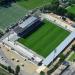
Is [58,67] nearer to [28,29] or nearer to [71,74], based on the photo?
[71,74]

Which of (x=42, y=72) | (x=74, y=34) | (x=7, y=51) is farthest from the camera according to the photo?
(x=74, y=34)

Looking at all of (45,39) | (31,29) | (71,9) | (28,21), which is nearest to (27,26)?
(31,29)

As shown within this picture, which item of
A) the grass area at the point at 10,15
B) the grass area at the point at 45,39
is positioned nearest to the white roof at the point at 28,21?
the grass area at the point at 45,39

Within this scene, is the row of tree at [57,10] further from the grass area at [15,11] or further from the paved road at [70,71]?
the paved road at [70,71]

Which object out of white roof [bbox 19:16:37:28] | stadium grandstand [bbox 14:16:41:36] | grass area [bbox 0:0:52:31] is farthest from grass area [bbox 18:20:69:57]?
grass area [bbox 0:0:52:31]

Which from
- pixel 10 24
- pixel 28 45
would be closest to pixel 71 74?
pixel 28 45

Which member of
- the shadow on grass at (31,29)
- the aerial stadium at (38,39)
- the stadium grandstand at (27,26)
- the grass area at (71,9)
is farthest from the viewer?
the grass area at (71,9)

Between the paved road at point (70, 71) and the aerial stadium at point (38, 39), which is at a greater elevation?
the aerial stadium at point (38, 39)
